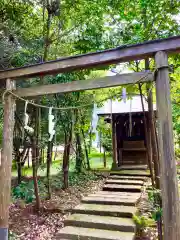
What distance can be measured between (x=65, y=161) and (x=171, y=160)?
5.79 m

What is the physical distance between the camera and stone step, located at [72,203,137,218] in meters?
4.67

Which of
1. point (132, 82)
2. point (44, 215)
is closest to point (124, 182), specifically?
point (44, 215)

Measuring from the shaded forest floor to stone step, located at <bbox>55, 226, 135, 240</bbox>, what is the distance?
628 mm

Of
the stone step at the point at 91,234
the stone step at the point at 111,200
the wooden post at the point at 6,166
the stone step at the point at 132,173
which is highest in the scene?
the wooden post at the point at 6,166

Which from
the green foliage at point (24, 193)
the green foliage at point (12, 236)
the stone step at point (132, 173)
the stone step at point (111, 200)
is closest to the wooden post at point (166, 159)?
the stone step at point (111, 200)

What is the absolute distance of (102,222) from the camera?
4.40m

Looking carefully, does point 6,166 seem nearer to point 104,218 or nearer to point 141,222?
point 104,218

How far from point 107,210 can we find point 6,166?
8.00 feet

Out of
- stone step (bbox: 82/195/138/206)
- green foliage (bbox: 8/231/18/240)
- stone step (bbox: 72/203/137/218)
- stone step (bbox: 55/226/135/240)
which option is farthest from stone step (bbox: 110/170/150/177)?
green foliage (bbox: 8/231/18/240)

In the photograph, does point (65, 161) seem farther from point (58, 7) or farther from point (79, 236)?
point (58, 7)

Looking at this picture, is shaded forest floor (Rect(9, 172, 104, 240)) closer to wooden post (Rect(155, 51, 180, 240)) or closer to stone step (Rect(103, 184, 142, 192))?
stone step (Rect(103, 184, 142, 192))

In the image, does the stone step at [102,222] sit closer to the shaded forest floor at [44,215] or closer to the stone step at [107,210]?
the stone step at [107,210]

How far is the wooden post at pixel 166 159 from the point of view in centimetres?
275

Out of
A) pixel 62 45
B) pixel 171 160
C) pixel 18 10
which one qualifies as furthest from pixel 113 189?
pixel 18 10
